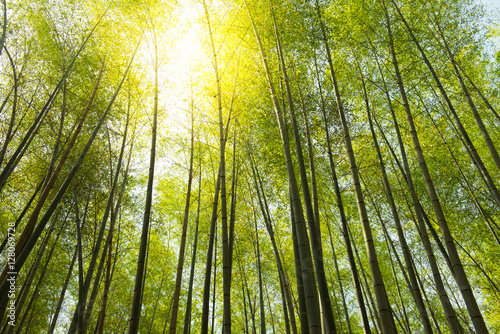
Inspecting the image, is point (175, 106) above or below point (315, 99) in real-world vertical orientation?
above

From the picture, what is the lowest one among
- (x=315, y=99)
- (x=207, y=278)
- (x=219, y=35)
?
(x=207, y=278)

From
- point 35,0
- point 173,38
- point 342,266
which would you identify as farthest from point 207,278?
point 342,266

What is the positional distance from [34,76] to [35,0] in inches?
48.9

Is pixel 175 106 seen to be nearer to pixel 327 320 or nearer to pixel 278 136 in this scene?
pixel 278 136

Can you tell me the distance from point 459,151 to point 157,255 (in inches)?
297

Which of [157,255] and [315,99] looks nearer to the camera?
[315,99]

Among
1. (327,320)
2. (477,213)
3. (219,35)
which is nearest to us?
(327,320)

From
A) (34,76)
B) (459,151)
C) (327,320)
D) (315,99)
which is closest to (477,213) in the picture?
(459,151)

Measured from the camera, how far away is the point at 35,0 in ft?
16.6

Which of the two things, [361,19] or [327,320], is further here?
[361,19]

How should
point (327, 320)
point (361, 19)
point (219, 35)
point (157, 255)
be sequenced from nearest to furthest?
point (327, 320)
point (361, 19)
point (219, 35)
point (157, 255)

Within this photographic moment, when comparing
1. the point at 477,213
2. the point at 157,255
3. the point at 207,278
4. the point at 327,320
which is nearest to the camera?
the point at 327,320

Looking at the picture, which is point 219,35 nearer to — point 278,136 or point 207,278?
point 278,136

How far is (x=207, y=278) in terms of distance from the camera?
11.9 ft
